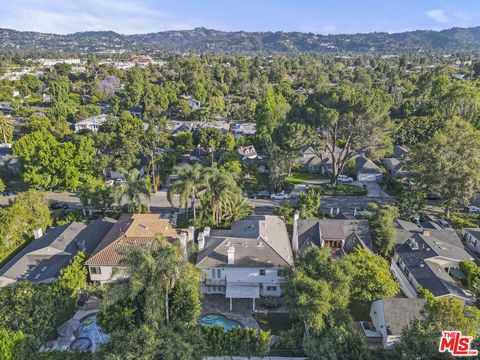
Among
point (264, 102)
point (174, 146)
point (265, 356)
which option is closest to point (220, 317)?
point (265, 356)

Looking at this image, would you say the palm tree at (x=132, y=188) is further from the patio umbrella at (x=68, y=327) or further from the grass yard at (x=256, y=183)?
the grass yard at (x=256, y=183)

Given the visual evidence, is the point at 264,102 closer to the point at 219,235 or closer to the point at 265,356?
the point at 219,235

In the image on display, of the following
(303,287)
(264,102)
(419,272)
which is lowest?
(419,272)

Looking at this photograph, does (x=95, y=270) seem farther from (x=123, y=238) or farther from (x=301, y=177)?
(x=301, y=177)

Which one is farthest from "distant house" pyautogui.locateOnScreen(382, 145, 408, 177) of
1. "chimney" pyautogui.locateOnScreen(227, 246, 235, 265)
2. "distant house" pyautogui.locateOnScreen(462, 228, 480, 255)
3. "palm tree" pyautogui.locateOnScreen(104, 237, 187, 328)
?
"palm tree" pyautogui.locateOnScreen(104, 237, 187, 328)

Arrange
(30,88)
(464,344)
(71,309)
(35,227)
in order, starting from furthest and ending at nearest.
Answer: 1. (30,88)
2. (35,227)
3. (71,309)
4. (464,344)

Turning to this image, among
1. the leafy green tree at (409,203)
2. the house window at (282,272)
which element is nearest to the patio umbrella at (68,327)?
the house window at (282,272)

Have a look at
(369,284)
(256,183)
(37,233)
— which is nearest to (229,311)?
(369,284)

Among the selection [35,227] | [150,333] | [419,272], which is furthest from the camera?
[35,227]
